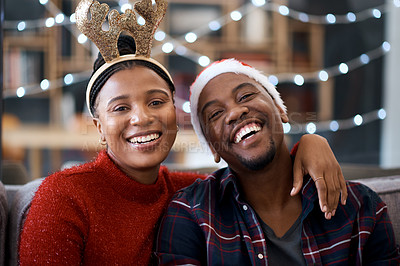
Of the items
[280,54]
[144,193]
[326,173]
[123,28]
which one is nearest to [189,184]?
[144,193]

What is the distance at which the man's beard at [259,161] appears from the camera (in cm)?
132

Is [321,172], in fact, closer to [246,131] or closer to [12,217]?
[246,131]

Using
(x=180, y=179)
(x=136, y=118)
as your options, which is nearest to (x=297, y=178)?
(x=180, y=179)

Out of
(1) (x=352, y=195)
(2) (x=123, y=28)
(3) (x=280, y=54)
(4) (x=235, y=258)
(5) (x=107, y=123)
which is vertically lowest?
(4) (x=235, y=258)

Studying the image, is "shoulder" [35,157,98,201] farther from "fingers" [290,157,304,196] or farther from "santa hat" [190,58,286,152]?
"fingers" [290,157,304,196]

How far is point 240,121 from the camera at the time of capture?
4.36 feet

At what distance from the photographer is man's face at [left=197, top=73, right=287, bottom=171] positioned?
1324mm

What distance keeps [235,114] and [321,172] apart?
12.7 inches

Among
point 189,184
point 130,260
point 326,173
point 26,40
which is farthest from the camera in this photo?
point 26,40

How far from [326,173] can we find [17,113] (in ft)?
9.79

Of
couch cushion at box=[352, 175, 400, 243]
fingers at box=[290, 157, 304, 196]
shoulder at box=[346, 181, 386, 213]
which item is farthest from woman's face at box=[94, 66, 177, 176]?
couch cushion at box=[352, 175, 400, 243]

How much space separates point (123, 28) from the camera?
1.31m

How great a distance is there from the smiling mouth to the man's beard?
6 cm

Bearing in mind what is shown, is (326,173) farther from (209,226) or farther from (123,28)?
(123,28)
